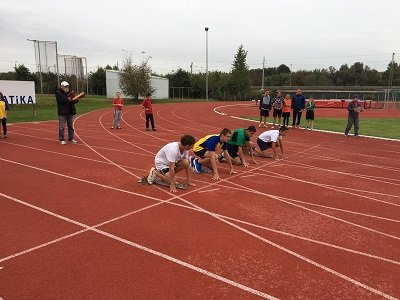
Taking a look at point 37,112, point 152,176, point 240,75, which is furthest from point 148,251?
point 240,75

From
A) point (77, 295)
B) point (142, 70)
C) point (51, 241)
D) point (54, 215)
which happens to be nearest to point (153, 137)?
point (54, 215)

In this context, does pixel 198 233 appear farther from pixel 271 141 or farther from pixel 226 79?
pixel 226 79

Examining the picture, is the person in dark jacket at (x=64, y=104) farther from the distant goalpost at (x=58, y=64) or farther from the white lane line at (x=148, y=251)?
the distant goalpost at (x=58, y=64)

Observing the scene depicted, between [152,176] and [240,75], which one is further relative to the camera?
[240,75]

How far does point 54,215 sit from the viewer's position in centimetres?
522

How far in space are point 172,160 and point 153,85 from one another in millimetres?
44771

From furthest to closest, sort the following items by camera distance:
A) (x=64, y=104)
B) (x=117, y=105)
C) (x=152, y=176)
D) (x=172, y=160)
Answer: (x=117, y=105) → (x=64, y=104) → (x=152, y=176) → (x=172, y=160)

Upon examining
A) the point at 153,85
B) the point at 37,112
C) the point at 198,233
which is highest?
the point at 153,85

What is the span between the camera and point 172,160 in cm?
621

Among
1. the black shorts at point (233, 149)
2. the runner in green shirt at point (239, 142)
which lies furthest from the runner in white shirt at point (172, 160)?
the black shorts at point (233, 149)

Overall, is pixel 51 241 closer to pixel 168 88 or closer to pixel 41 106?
pixel 41 106

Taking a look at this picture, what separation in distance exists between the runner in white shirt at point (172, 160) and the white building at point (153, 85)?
38259 millimetres

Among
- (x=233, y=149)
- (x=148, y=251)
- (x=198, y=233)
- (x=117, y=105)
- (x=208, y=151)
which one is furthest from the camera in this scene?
(x=117, y=105)

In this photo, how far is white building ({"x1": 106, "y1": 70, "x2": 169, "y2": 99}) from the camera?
156 ft
